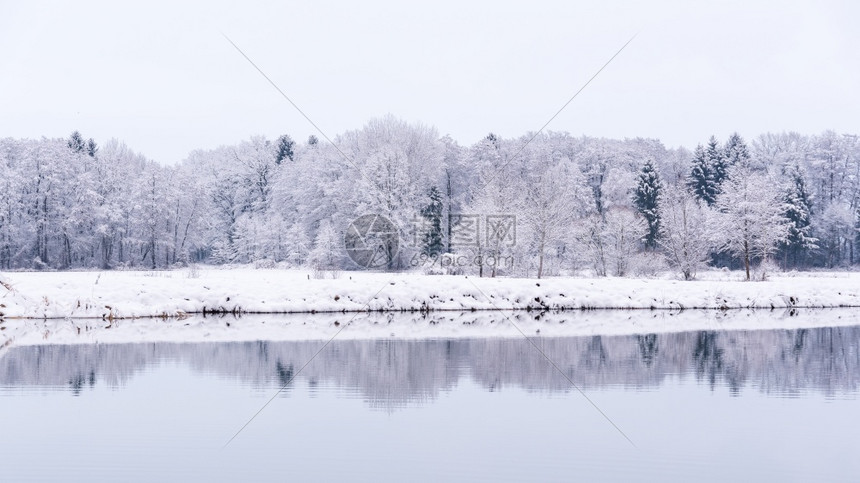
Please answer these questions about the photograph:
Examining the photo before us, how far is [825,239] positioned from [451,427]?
75.1 metres

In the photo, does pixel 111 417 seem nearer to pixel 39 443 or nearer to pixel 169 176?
pixel 39 443

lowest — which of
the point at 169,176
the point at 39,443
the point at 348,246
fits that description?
the point at 39,443

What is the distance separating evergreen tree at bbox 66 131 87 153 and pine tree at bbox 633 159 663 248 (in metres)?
55.7

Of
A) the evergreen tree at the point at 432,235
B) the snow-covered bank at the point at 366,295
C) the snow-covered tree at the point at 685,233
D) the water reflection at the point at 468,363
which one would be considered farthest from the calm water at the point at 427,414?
the evergreen tree at the point at 432,235

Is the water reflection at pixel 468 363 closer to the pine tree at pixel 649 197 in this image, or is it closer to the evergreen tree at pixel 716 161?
the pine tree at pixel 649 197

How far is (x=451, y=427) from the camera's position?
36.3ft

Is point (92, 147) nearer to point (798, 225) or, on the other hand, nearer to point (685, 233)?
point (685, 233)

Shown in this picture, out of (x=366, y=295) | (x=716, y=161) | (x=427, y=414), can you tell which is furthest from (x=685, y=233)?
(x=427, y=414)

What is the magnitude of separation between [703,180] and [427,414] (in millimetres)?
67417

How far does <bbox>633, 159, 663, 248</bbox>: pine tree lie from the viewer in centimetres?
6606

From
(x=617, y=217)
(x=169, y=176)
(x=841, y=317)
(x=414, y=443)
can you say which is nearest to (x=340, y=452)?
(x=414, y=443)

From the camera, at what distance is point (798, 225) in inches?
2803

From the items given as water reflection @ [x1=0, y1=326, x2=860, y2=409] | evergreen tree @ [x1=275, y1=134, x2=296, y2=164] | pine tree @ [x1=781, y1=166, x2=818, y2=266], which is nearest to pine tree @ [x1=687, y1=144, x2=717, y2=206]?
pine tree @ [x1=781, y1=166, x2=818, y2=266]

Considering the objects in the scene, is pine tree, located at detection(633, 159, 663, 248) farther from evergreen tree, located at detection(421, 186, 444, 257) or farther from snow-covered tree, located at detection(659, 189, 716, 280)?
evergreen tree, located at detection(421, 186, 444, 257)
